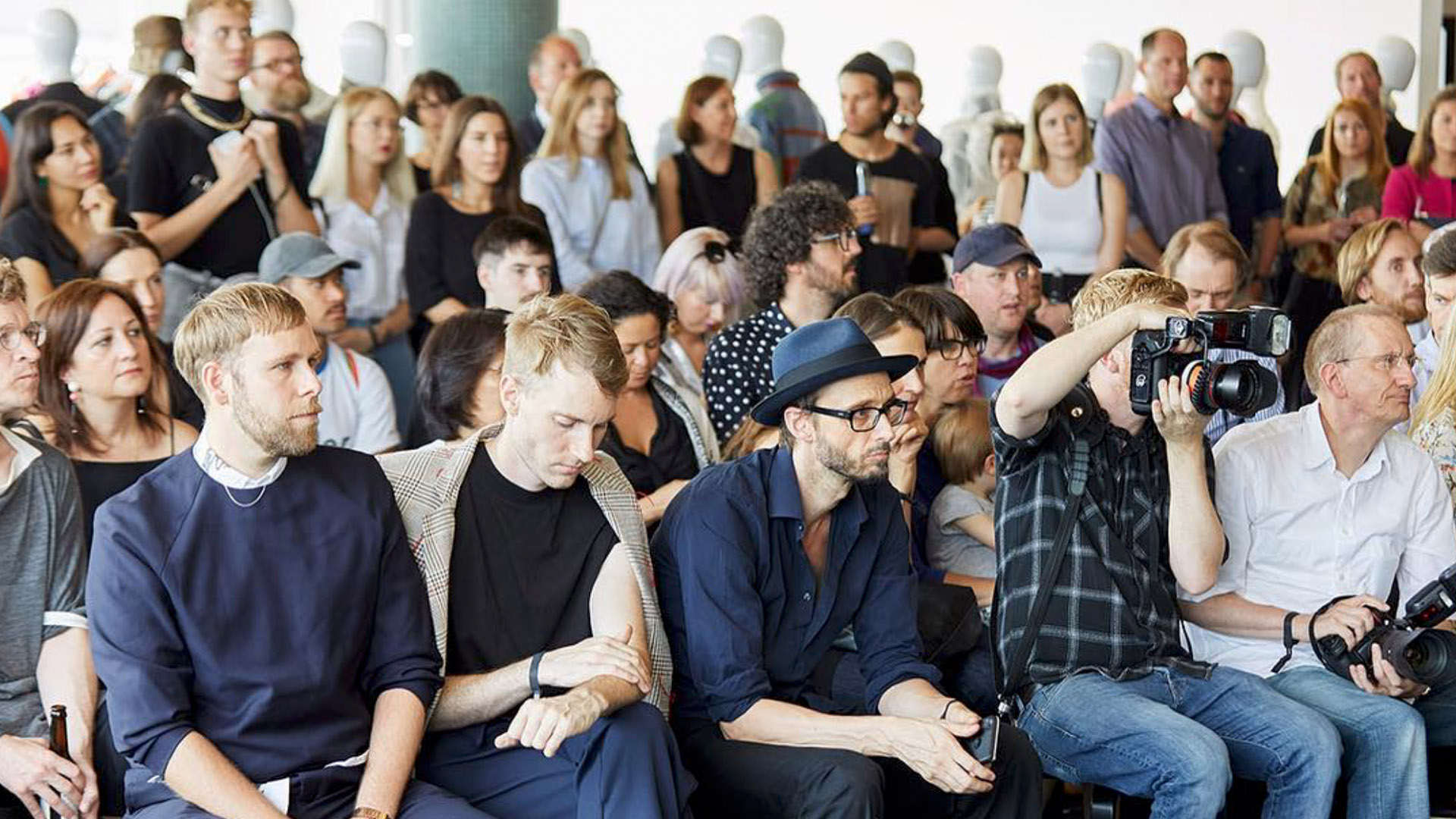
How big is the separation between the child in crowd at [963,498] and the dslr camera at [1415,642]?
2.69 feet

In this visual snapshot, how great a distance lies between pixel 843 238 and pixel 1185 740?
7.05 ft

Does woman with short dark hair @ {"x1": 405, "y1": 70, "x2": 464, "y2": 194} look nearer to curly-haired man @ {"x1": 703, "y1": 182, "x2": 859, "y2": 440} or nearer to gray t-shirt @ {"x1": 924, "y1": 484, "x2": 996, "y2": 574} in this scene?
curly-haired man @ {"x1": 703, "y1": 182, "x2": 859, "y2": 440}

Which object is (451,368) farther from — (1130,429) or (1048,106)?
(1048,106)

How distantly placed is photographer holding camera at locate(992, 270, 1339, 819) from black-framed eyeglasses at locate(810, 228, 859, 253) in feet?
5.07

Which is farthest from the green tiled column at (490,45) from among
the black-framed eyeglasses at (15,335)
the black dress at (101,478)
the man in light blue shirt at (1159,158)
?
the black-framed eyeglasses at (15,335)

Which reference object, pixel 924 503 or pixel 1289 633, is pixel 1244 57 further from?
pixel 1289 633

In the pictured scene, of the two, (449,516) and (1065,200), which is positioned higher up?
(1065,200)

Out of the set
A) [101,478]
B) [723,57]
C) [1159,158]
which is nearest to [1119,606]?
[101,478]

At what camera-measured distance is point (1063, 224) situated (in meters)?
6.18

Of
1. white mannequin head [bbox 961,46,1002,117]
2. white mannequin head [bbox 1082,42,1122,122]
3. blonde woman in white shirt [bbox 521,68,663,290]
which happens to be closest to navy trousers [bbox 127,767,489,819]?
blonde woman in white shirt [bbox 521,68,663,290]

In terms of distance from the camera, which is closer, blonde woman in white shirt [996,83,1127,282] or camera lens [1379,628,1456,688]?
camera lens [1379,628,1456,688]

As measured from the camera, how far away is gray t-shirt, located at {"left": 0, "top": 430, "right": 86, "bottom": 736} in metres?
3.22

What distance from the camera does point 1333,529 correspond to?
376cm

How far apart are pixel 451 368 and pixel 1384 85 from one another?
674 cm
